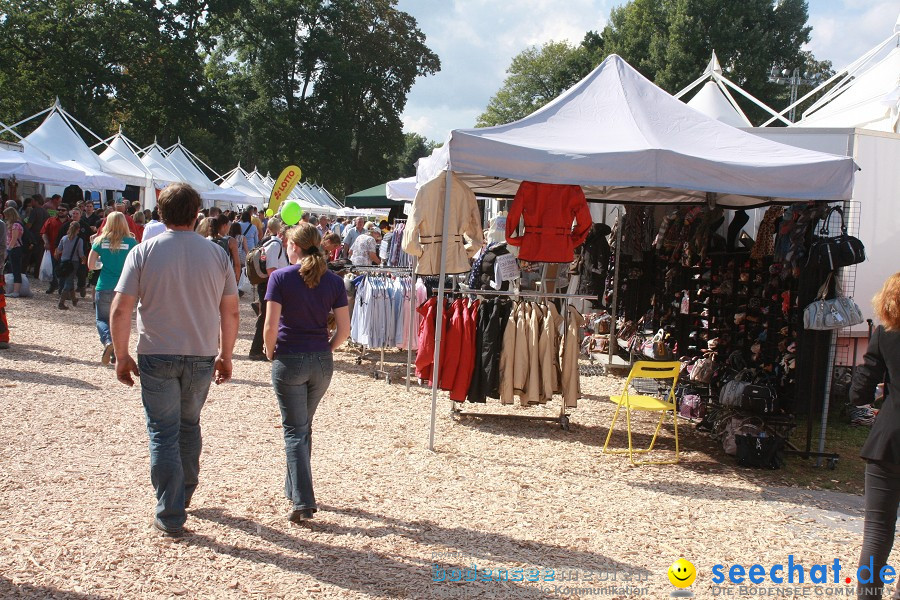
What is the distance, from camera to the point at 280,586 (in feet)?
11.8

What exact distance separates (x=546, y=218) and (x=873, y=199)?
4.49 meters

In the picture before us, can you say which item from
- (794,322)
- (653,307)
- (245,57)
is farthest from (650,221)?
(245,57)

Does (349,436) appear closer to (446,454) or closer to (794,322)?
(446,454)

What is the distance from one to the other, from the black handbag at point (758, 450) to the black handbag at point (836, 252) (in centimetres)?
153

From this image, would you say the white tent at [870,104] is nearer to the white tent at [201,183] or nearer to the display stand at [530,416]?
the display stand at [530,416]

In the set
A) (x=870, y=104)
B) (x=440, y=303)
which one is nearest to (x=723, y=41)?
(x=870, y=104)

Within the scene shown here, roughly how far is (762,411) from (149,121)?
4104 cm

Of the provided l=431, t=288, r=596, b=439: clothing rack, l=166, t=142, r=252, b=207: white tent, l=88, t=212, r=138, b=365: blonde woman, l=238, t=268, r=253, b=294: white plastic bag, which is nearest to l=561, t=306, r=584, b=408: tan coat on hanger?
l=431, t=288, r=596, b=439: clothing rack

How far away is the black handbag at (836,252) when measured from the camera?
605 cm

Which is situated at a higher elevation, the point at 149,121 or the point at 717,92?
the point at 149,121

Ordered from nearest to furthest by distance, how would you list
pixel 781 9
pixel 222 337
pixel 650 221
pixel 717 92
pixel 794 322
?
pixel 222 337, pixel 794 322, pixel 650 221, pixel 717 92, pixel 781 9

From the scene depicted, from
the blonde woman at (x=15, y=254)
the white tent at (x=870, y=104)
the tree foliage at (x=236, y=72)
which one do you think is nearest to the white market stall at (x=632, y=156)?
the white tent at (x=870, y=104)

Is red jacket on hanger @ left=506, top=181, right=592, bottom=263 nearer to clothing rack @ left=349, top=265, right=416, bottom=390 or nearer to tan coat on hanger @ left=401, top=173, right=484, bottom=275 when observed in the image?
tan coat on hanger @ left=401, top=173, right=484, bottom=275

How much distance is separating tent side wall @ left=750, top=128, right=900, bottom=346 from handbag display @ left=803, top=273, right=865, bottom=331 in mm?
2646
